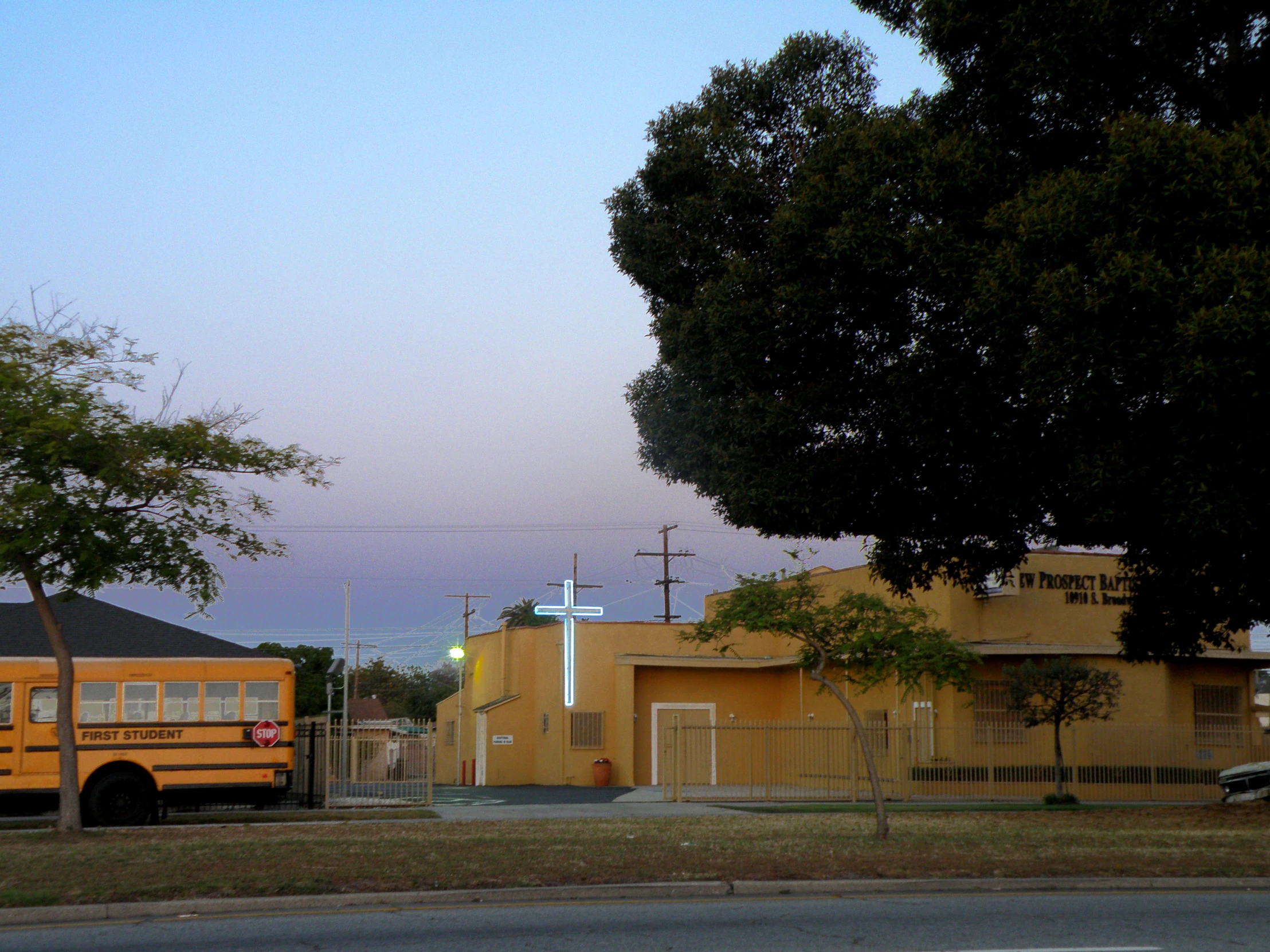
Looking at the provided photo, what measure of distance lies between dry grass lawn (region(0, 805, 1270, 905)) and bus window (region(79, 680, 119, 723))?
9.37ft

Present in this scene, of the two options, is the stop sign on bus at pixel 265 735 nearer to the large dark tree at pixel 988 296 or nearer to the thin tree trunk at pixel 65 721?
the thin tree trunk at pixel 65 721

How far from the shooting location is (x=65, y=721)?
1712cm

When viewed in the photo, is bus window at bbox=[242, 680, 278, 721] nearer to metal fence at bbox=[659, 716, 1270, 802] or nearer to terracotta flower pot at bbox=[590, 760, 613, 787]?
metal fence at bbox=[659, 716, 1270, 802]

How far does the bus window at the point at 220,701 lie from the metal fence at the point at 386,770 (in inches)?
101

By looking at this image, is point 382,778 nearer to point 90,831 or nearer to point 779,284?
point 90,831

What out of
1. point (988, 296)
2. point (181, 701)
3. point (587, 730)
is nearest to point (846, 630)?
point (988, 296)

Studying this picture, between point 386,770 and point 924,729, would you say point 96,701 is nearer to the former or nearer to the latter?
point 386,770

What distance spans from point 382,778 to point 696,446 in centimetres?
935

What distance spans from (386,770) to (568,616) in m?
14.1

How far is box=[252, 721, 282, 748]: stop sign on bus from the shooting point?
21.4 meters

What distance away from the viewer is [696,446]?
2086 cm

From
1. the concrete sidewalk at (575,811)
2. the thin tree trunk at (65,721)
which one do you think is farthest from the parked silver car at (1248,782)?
the thin tree trunk at (65,721)

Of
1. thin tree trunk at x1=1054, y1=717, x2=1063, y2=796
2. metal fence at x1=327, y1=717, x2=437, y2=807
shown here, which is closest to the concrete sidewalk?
metal fence at x1=327, y1=717, x2=437, y2=807

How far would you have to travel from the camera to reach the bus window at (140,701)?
2089cm
